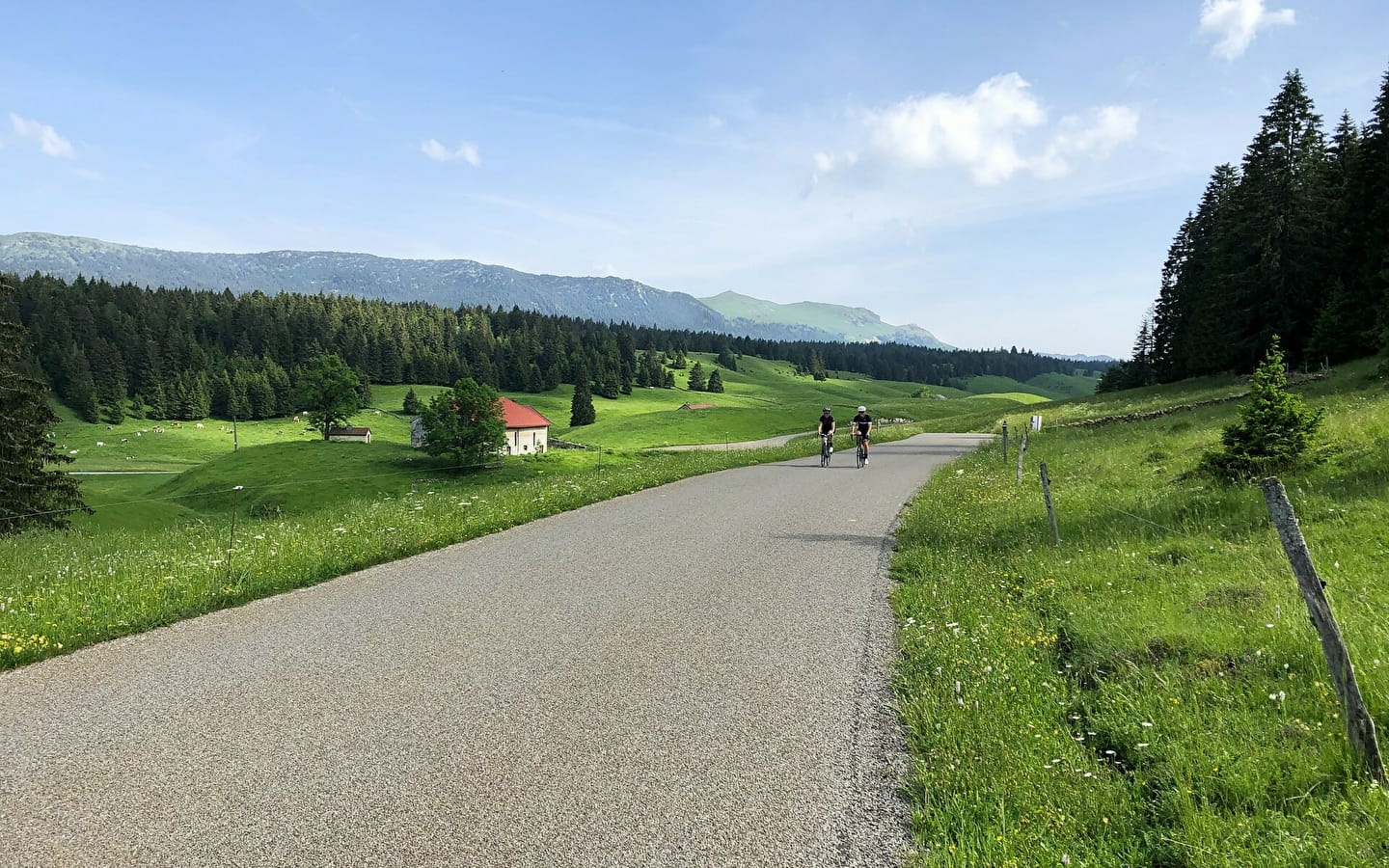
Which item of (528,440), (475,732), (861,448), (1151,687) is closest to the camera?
(475,732)

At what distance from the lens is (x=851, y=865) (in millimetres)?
4086

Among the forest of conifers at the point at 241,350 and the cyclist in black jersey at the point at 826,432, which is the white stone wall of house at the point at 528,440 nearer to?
the forest of conifers at the point at 241,350

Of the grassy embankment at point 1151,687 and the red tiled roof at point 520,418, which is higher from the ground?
the grassy embankment at point 1151,687

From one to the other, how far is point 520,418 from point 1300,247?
298 feet

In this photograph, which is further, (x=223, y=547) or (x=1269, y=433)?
(x=1269, y=433)

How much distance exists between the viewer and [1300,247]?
150 feet

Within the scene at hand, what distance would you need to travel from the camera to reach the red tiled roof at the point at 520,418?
105 metres

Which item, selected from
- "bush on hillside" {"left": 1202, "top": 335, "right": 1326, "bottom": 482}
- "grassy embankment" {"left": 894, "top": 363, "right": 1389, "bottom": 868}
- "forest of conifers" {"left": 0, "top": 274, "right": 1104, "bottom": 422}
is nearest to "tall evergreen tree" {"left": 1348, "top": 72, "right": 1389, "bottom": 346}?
"bush on hillside" {"left": 1202, "top": 335, "right": 1326, "bottom": 482}

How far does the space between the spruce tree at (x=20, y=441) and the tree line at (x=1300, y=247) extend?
197 ft

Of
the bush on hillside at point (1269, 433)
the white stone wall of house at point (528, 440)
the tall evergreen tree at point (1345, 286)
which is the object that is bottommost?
the white stone wall of house at point (528, 440)

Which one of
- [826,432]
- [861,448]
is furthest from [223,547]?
[861,448]

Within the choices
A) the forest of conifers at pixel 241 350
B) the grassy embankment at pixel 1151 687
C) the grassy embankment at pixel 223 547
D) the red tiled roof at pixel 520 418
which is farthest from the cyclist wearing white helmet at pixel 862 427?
the forest of conifers at pixel 241 350

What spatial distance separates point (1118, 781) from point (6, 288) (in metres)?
35.8

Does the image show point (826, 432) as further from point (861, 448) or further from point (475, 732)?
point (475, 732)
